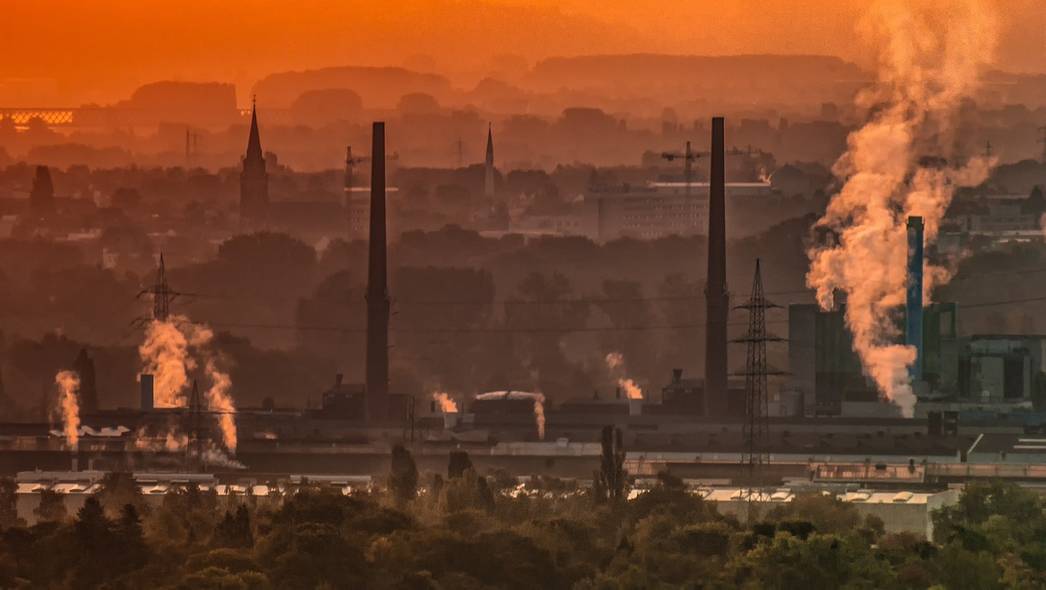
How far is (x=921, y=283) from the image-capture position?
9419cm

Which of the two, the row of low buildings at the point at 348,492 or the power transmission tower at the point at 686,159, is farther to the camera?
the power transmission tower at the point at 686,159

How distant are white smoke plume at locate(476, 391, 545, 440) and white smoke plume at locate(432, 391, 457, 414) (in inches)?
21.9

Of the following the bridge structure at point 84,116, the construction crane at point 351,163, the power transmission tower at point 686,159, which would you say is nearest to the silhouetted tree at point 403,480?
the power transmission tower at point 686,159

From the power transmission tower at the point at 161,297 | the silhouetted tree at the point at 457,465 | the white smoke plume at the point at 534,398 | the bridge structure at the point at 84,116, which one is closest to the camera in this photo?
the silhouetted tree at the point at 457,465

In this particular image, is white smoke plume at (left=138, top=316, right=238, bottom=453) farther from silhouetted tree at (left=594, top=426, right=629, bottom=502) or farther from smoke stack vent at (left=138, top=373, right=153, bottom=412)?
silhouetted tree at (left=594, top=426, right=629, bottom=502)

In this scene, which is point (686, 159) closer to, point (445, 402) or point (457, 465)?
point (445, 402)

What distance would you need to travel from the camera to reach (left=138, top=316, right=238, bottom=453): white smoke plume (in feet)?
318

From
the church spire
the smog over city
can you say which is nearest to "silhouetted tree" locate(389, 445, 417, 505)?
the smog over city

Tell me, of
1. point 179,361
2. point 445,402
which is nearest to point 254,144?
point 179,361

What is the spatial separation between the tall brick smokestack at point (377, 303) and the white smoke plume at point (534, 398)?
6.68ft

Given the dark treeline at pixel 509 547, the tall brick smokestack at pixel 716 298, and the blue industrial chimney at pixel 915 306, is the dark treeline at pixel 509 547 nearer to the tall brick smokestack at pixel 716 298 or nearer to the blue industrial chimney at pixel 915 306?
the tall brick smokestack at pixel 716 298

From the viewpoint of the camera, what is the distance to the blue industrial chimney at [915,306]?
9238cm

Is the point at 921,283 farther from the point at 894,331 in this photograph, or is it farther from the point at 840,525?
the point at 840,525

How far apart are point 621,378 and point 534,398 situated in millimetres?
9459
